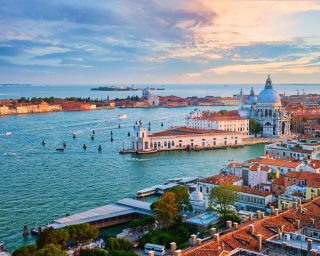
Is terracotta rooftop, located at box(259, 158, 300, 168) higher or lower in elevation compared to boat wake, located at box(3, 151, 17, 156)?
higher

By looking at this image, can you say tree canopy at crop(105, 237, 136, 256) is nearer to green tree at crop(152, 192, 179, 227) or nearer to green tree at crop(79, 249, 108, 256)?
green tree at crop(79, 249, 108, 256)

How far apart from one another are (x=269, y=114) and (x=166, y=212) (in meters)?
26.7

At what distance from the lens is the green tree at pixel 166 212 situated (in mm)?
10461

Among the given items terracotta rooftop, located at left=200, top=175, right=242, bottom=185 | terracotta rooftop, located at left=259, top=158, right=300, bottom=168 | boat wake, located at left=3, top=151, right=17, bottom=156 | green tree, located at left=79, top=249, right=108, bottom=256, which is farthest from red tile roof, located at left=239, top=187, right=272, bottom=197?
boat wake, located at left=3, top=151, right=17, bottom=156

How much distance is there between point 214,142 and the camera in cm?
2881

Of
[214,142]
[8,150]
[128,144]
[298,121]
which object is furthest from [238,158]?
[298,121]

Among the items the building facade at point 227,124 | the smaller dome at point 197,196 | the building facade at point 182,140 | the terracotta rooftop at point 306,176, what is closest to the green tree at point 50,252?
the smaller dome at point 197,196

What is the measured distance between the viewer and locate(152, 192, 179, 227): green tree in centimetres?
1046

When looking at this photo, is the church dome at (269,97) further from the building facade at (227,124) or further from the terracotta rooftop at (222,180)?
the terracotta rooftop at (222,180)

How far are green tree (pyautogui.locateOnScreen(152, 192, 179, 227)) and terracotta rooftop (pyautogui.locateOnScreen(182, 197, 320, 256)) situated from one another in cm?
303

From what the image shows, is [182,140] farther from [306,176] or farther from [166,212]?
[166,212]

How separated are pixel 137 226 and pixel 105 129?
26.7 metres

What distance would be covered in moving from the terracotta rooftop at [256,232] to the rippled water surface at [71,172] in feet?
19.0

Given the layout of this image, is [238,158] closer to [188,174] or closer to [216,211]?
[188,174]
